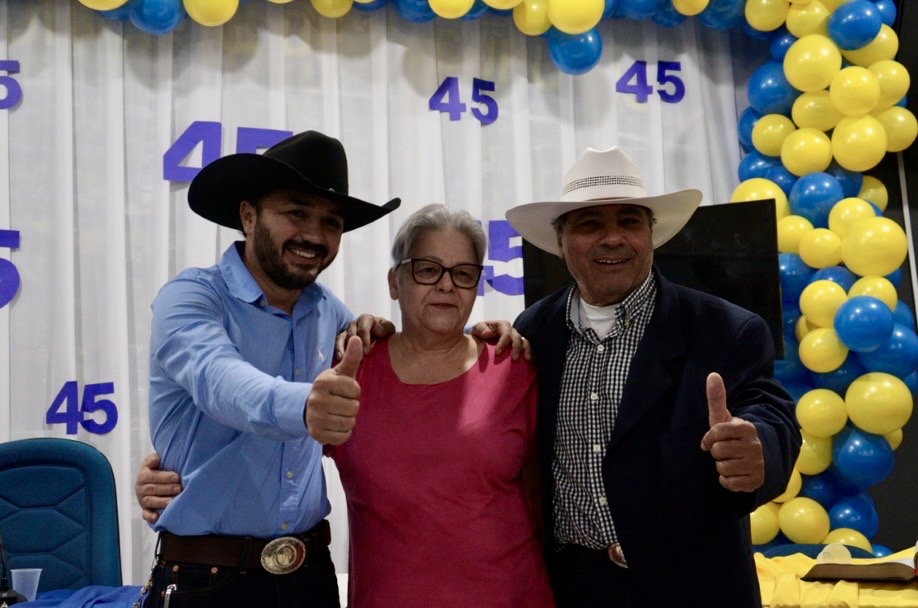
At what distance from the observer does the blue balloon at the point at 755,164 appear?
4.61 metres

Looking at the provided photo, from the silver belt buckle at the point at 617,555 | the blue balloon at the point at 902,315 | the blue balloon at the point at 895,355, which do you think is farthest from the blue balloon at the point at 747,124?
the silver belt buckle at the point at 617,555

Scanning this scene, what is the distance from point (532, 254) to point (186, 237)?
1532 mm

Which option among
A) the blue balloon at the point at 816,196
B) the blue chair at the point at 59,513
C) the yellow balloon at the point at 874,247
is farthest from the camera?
the blue balloon at the point at 816,196

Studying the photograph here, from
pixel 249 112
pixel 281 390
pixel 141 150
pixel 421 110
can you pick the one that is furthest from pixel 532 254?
pixel 281 390

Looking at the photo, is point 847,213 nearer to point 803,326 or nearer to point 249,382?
point 803,326

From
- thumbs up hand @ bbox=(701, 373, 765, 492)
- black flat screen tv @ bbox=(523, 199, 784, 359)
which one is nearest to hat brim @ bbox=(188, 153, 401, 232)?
thumbs up hand @ bbox=(701, 373, 765, 492)

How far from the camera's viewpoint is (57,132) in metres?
4.25

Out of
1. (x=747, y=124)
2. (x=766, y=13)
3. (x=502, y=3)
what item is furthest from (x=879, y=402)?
(x=502, y=3)

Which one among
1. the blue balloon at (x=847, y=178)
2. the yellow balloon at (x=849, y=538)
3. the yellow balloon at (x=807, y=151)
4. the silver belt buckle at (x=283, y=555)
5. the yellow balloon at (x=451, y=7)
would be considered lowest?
the yellow balloon at (x=849, y=538)

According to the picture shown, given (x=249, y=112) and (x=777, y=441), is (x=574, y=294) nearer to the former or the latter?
(x=777, y=441)

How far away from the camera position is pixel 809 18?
4.35 meters

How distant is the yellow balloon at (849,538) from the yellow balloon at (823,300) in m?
0.88

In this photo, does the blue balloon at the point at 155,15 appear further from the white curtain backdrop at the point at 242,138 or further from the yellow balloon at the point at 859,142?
the yellow balloon at the point at 859,142

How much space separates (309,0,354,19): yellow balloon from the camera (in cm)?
434
